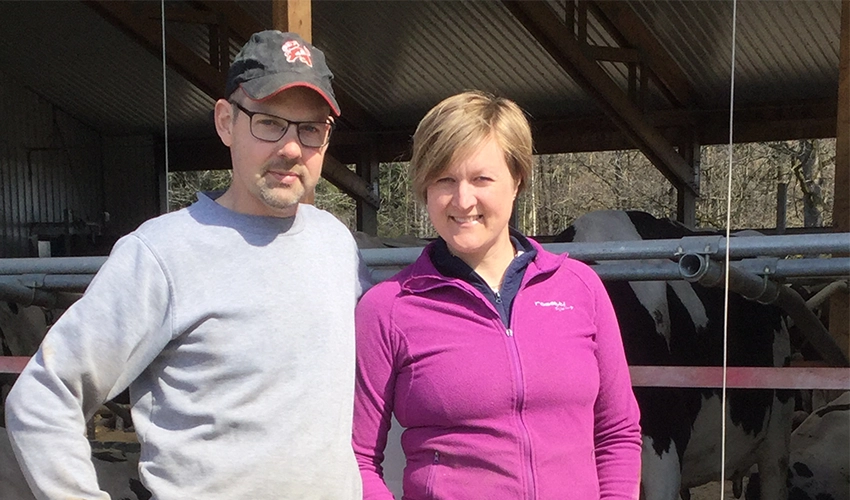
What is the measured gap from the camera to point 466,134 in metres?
1.69

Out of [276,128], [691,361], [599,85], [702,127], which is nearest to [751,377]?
[276,128]

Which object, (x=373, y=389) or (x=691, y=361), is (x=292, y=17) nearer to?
(x=373, y=389)

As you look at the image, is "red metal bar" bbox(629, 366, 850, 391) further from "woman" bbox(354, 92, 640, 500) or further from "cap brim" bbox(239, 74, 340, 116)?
"cap brim" bbox(239, 74, 340, 116)

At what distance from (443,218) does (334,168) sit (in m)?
8.37

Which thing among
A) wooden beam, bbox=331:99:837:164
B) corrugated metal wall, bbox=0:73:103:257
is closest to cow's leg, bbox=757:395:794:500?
wooden beam, bbox=331:99:837:164

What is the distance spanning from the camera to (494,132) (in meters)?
1.71

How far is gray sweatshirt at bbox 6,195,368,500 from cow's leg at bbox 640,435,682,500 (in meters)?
→ 2.48

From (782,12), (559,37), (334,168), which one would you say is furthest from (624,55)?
(334,168)

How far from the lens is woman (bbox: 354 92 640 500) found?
1667 mm

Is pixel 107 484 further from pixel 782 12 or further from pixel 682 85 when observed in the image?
pixel 682 85

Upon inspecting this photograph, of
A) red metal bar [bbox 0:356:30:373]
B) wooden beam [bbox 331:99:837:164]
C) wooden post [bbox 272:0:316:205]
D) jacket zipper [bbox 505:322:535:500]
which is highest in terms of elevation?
wooden beam [bbox 331:99:837:164]

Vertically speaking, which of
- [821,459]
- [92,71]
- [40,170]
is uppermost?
[92,71]

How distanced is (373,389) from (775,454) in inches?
158

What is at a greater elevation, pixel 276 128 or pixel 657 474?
pixel 276 128
